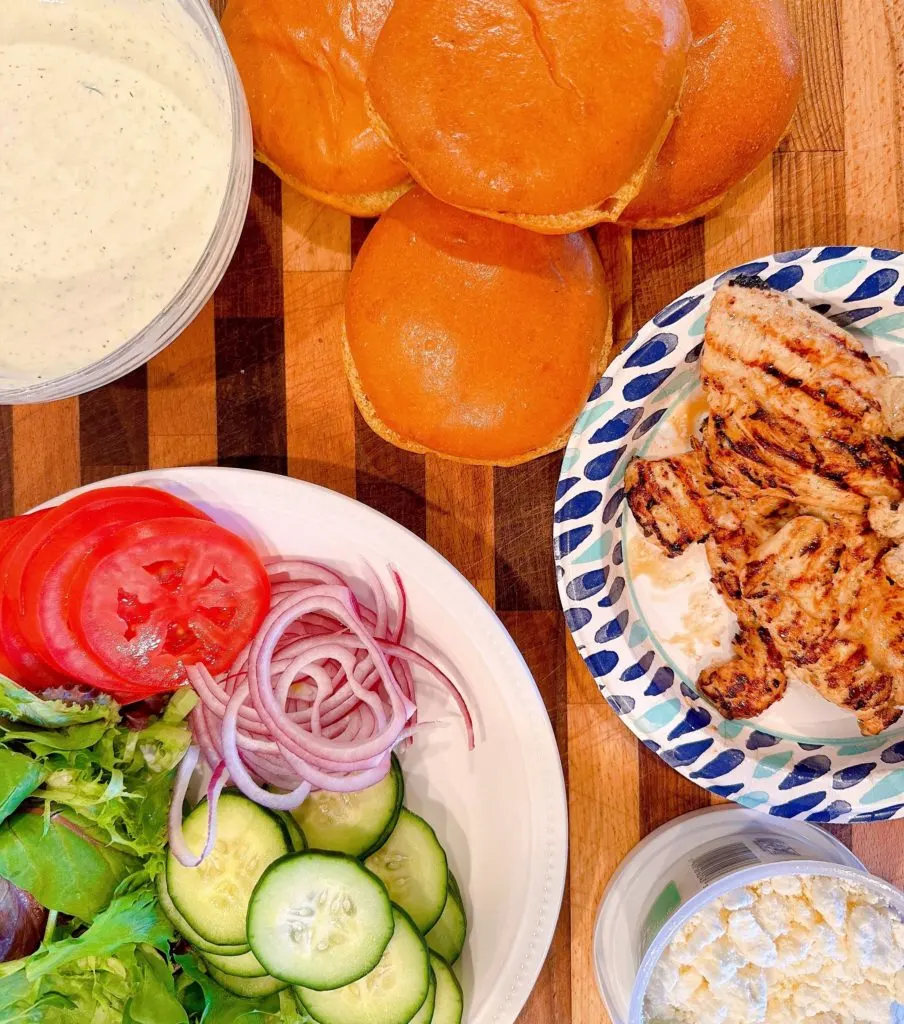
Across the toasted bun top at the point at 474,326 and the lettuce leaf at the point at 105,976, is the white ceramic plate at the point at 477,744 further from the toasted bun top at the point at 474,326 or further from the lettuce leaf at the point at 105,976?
the lettuce leaf at the point at 105,976

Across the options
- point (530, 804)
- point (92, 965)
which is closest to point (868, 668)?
point (530, 804)

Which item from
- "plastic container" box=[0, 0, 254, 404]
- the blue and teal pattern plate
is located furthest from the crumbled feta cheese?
"plastic container" box=[0, 0, 254, 404]

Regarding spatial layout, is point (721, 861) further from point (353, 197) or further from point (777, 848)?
point (353, 197)

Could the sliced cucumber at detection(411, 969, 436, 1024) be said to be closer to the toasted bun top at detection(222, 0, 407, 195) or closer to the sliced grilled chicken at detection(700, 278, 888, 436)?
the sliced grilled chicken at detection(700, 278, 888, 436)

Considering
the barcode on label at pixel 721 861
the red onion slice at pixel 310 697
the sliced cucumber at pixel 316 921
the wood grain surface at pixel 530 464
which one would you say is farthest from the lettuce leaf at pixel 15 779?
the barcode on label at pixel 721 861

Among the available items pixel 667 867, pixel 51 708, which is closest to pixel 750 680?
pixel 667 867

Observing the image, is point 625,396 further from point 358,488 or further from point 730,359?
point 358,488
